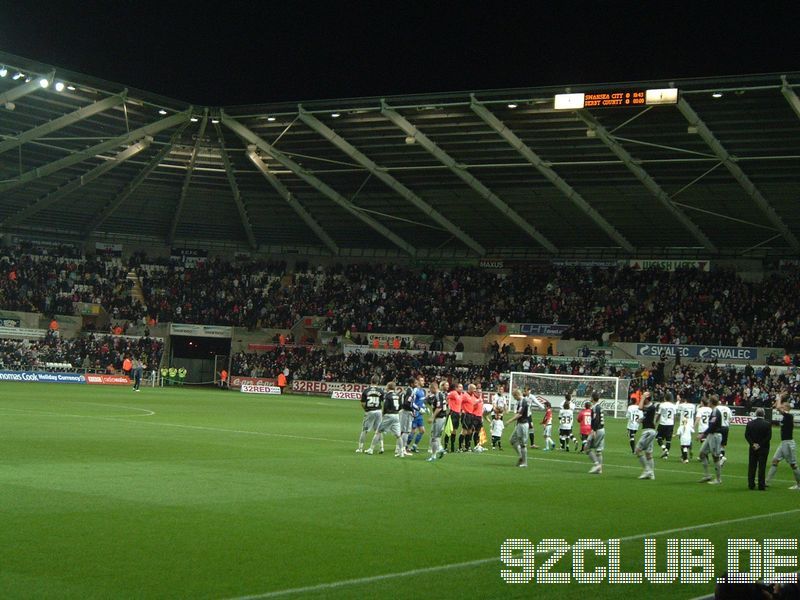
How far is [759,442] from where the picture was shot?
1970cm

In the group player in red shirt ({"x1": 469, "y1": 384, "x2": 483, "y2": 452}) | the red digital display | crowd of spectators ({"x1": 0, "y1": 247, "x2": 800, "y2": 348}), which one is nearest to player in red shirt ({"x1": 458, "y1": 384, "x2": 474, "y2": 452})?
player in red shirt ({"x1": 469, "y1": 384, "x2": 483, "y2": 452})

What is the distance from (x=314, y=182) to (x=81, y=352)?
63.7ft

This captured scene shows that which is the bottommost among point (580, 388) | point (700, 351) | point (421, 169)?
point (580, 388)

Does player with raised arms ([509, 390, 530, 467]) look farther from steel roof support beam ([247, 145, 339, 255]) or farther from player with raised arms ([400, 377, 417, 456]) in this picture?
steel roof support beam ([247, 145, 339, 255])

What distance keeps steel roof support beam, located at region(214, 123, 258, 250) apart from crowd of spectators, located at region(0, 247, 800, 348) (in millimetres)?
2538

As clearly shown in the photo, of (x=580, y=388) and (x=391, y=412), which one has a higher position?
(x=580, y=388)

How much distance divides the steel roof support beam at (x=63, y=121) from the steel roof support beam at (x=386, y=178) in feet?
32.4

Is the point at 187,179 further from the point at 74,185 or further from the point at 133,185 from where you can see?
the point at 74,185

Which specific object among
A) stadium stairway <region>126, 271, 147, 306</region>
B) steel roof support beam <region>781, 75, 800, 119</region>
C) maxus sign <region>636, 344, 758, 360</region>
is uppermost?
steel roof support beam <region>781, 75, 800, 119</region>

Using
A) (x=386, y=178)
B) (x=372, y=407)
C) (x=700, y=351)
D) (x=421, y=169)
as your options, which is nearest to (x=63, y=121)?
(x=386, y=178)

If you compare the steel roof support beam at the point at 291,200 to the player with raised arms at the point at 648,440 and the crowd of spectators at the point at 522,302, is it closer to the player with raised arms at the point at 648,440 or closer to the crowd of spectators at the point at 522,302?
the crowd of spectators at the point at 522,302

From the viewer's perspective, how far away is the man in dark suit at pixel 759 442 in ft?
64.1

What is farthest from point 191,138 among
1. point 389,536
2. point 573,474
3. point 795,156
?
point 389,536

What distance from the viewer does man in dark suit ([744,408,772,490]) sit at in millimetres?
19547
